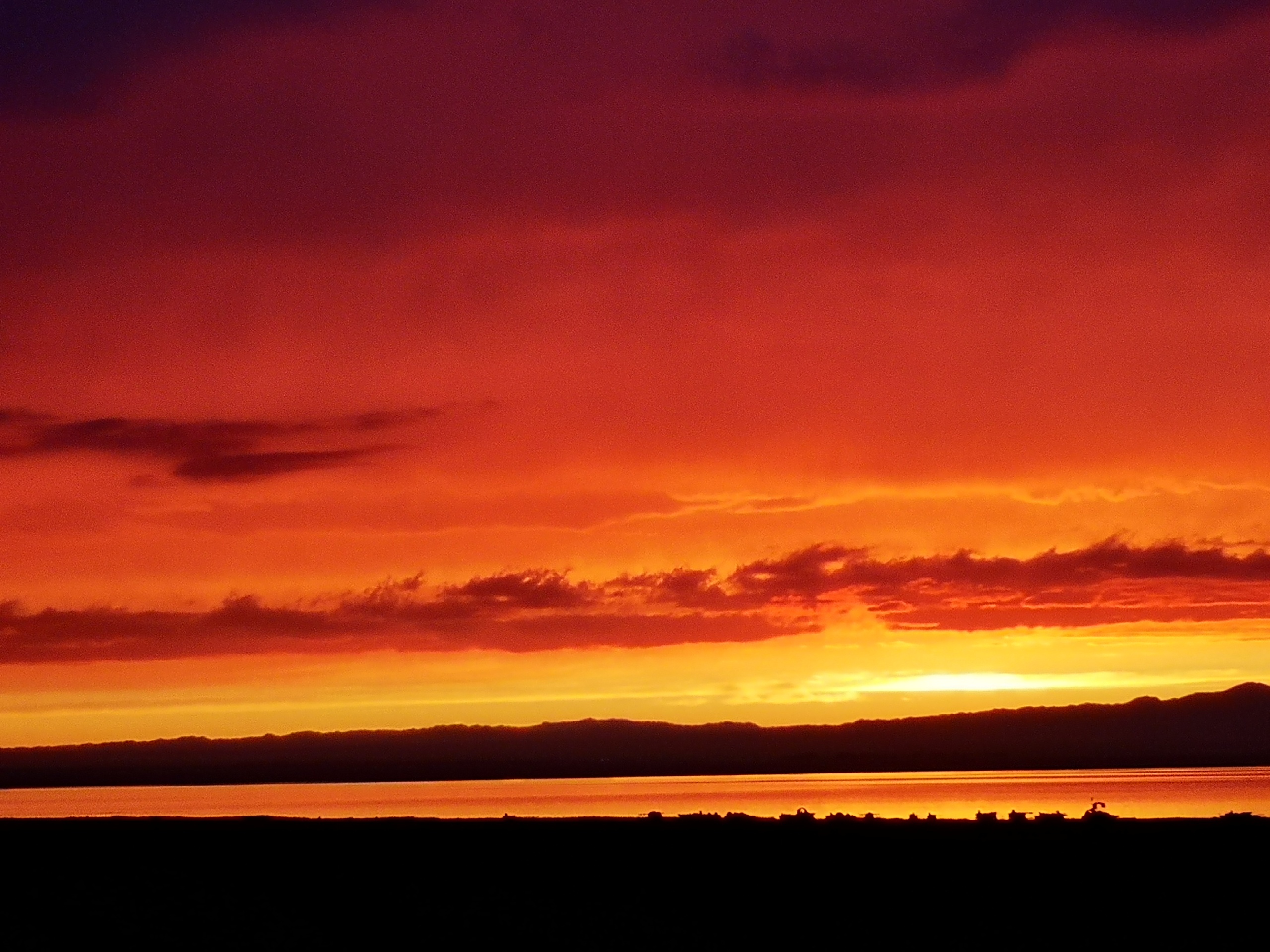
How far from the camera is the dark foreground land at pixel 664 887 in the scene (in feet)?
98.3

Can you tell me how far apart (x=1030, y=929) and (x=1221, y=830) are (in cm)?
2381

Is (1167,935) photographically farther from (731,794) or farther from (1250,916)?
(731,794)

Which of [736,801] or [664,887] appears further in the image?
[736,801]

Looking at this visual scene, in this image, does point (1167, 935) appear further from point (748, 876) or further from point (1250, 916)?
point (748, 876)

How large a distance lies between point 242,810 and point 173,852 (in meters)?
79.0

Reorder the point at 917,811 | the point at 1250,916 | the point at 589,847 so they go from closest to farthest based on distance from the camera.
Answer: the point at 1250,916 → the point at 589,847 → the point at 917,811

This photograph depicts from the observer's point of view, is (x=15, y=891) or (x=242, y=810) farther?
(x=242, y=810)

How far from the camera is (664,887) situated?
3778 centimetres

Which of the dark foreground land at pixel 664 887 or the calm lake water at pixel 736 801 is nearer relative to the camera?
the dark foreground land at pixel 664 887

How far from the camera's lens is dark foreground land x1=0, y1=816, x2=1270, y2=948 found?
29969mm

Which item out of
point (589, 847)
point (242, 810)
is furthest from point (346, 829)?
point (242, 810)

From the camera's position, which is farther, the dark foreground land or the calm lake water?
the calm lake water

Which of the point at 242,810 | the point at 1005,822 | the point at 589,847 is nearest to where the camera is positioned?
the point at 589,847

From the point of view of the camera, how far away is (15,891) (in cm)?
3822
